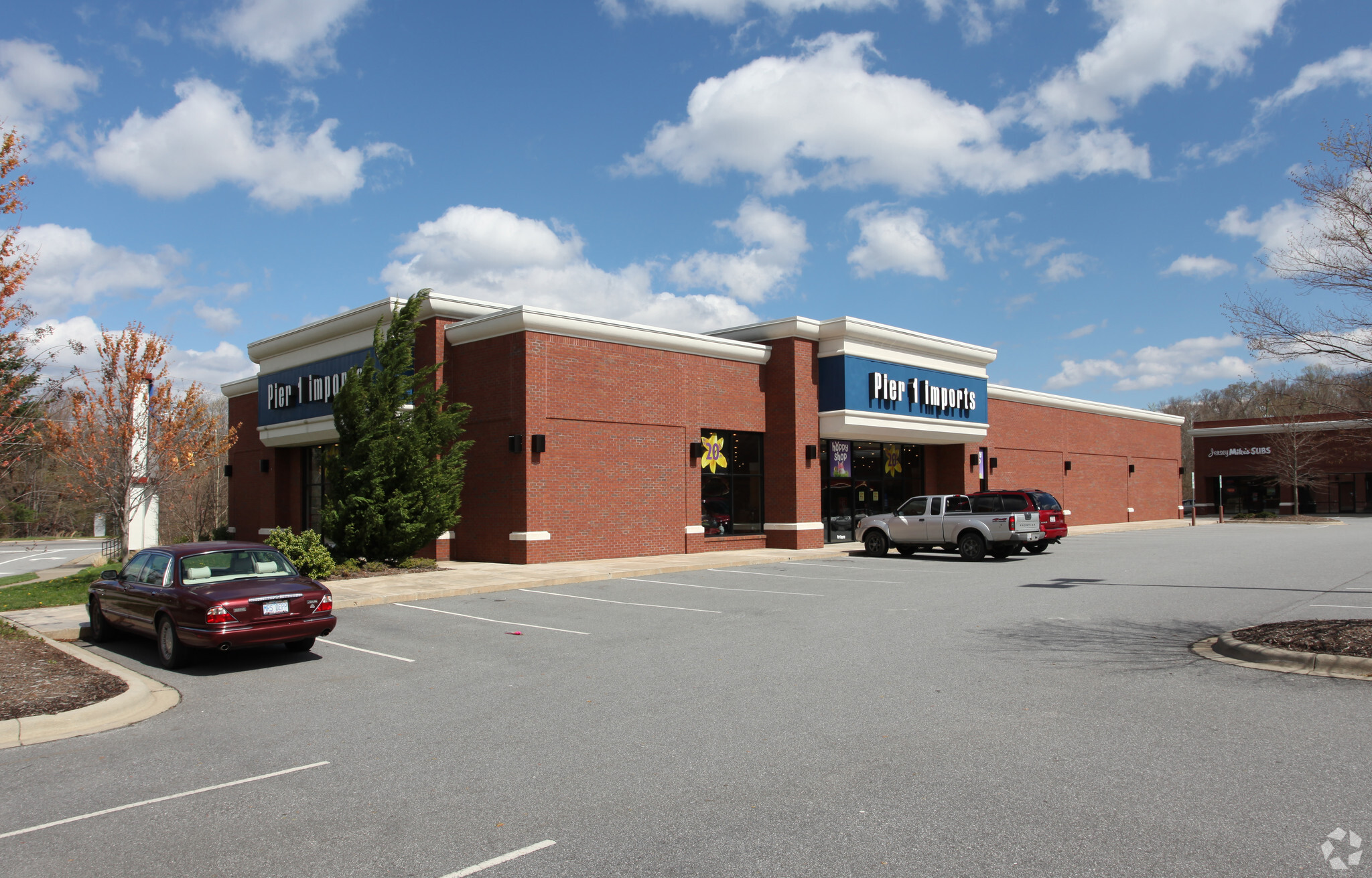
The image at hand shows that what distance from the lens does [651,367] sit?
79.6 feet

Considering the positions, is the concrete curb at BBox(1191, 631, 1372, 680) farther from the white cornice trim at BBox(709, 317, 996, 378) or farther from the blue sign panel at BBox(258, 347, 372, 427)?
the blue sign panel at BBox(258, 347, 372, 427)

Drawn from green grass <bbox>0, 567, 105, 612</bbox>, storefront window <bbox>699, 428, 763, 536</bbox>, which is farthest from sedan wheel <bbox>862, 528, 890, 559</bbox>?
green grass <bbox>0, 567, 105, 612</bbox>

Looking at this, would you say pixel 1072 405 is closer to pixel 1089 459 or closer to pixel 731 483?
pixel 1089 459

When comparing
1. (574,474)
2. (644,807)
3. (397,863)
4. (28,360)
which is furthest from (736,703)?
(574,474)

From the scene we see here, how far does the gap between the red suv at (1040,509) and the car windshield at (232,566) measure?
17.8 meters

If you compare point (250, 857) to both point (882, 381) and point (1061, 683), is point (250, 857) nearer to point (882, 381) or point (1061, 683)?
point (1061, 683)

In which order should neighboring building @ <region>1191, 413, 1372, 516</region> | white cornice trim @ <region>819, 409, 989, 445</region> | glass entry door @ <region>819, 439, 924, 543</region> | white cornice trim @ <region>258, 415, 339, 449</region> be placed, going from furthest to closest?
neighboring building @ <region>1191, 413, 1372, 516</region> → glass entry door @ <region>819, 439, 924, 543</region> → white cornice trim @ <region>819, 409, 989, 445</region> → white cornice trim @ <region>258, 415, 339, 449</region>

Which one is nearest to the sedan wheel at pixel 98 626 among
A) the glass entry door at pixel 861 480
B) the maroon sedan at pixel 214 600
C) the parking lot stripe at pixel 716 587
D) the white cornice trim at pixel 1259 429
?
the maroon sedan at pixel 214 600

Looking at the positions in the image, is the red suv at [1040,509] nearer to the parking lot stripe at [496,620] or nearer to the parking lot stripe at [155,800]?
the parking lot stripe at [496,620]

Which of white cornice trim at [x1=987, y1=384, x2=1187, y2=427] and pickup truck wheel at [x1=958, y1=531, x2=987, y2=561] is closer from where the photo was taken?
pickup truck wheel at [x1=958, y1=531, x2=987, y2=561]

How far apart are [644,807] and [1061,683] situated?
15.8ft

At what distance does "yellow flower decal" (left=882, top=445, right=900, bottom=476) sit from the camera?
104ft

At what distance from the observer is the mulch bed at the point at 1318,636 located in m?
8.91

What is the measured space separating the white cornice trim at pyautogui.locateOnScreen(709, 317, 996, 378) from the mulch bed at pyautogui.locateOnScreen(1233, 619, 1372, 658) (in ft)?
56.3
